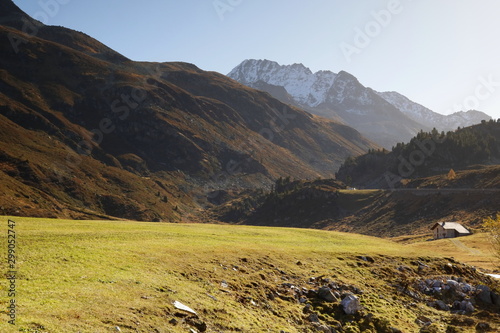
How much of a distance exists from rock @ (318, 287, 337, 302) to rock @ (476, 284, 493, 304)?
15165mm

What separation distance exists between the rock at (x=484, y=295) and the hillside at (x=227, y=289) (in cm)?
8

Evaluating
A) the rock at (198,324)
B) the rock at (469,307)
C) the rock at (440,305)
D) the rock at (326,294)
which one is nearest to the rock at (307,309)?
the rock at (326,294)

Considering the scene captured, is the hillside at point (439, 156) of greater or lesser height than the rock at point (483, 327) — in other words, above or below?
above

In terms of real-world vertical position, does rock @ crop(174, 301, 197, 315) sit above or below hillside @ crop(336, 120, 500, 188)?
Answer: below

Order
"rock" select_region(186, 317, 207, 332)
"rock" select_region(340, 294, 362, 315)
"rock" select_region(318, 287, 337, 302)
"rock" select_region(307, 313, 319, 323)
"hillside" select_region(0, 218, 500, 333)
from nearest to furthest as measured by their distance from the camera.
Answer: "hillside" select_region(0, 218, 500, 333), "rock" select_region(186, 317, 207, 332), "rock" select_region(307, 313, 319, 323), "rock" select_region(340, 294, 362, 315), "rock" select_region(318, 287, 337, 302)

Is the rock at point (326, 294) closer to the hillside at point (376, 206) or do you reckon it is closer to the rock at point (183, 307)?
the rock at point (183, 307)

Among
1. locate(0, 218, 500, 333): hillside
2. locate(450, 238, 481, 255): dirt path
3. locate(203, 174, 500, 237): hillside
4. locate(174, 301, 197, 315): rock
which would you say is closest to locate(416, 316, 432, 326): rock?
locate(0, 218, 500, 333): hillside

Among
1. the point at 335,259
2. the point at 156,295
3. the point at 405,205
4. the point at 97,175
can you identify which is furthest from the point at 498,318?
the point at 97,175

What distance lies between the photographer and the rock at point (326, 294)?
26047mm

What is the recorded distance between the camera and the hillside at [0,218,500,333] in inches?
658

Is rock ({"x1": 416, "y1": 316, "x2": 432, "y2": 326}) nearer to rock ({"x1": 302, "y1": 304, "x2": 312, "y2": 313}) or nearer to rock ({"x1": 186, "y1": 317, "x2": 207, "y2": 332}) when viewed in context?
rock ({"x1": 302, "y1": 304, "x2": 312, "y2": 313})

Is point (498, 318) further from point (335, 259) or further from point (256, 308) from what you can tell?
point (256, 308)

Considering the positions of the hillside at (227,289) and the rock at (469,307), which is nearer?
the hillside at (227,289)

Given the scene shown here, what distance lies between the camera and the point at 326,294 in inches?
1035
